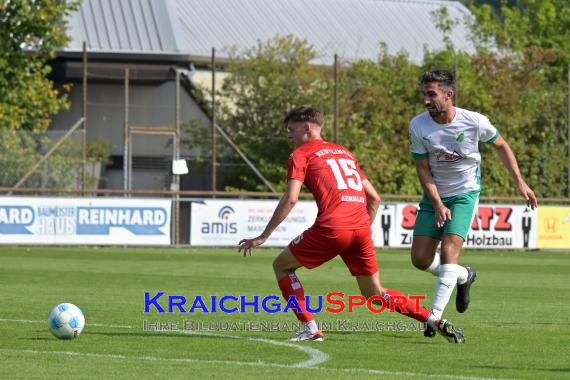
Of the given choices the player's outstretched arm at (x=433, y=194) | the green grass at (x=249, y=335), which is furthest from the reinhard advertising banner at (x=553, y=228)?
the player's outstretched arm at (x=433, y=194)

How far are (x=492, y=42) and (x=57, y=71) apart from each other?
18718 mm

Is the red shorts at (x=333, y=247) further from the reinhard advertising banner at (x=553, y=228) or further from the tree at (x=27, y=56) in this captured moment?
the tree at (x=27, y=56)

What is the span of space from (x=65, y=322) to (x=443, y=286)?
10.2 feet

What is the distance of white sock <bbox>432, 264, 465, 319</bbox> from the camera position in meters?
10.5

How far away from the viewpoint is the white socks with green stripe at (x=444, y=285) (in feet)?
34.4

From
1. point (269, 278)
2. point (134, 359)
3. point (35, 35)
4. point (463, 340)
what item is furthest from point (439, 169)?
point (35, 35)

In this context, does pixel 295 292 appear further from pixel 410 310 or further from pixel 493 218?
pixel 493 218

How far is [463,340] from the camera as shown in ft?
33.9

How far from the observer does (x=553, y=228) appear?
33.9 meters

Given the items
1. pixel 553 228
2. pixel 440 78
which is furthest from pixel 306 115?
pixel 553 228

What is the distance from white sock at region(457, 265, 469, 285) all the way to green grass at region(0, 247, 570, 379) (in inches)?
19.8

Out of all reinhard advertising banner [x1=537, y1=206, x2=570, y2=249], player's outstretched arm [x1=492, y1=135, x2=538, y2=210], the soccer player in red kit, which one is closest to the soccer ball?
the soccer player in red kit

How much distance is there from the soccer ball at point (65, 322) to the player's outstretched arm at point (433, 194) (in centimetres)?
305

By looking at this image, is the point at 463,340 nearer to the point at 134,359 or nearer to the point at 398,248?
the point at 134,359
